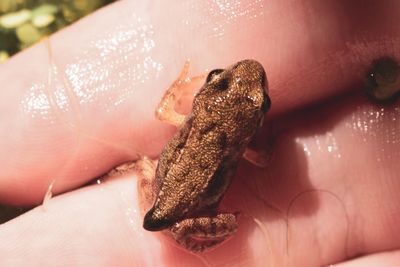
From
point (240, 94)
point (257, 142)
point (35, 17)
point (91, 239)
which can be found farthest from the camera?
point (35, 17)

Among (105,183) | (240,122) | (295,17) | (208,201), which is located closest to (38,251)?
(105,183)

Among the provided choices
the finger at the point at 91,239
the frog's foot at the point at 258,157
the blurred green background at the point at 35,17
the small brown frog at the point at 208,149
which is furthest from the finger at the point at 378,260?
the blurred green background at the point at 35,17

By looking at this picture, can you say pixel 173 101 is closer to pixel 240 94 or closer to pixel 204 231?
pixel 240 94

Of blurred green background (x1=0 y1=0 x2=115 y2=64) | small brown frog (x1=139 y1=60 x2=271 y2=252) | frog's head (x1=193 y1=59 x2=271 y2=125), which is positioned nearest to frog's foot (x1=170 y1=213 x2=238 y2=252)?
small brown frog (x1=139 y1=60 x2=271 y2=252)

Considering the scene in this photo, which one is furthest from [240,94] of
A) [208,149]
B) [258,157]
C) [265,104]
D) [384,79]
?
[384,79]

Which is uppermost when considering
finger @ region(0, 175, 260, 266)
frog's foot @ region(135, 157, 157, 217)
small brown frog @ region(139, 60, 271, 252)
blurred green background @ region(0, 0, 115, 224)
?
blurred green background @ region(0, 0, 115, 224)

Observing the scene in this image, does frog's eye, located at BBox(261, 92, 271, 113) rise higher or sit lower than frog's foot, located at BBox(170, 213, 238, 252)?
higher

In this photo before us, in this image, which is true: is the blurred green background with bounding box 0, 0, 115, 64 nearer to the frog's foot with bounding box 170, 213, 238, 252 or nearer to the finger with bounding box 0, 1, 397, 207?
the finger with bounding box 0, 1, 397, 207

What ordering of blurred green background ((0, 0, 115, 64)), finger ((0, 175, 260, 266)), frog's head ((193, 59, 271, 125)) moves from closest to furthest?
frog's head ((193, 59, 271, 125)) < finger ((0, 175, 260, 266)) < blurred green background ((0, 0, 115, 64))
